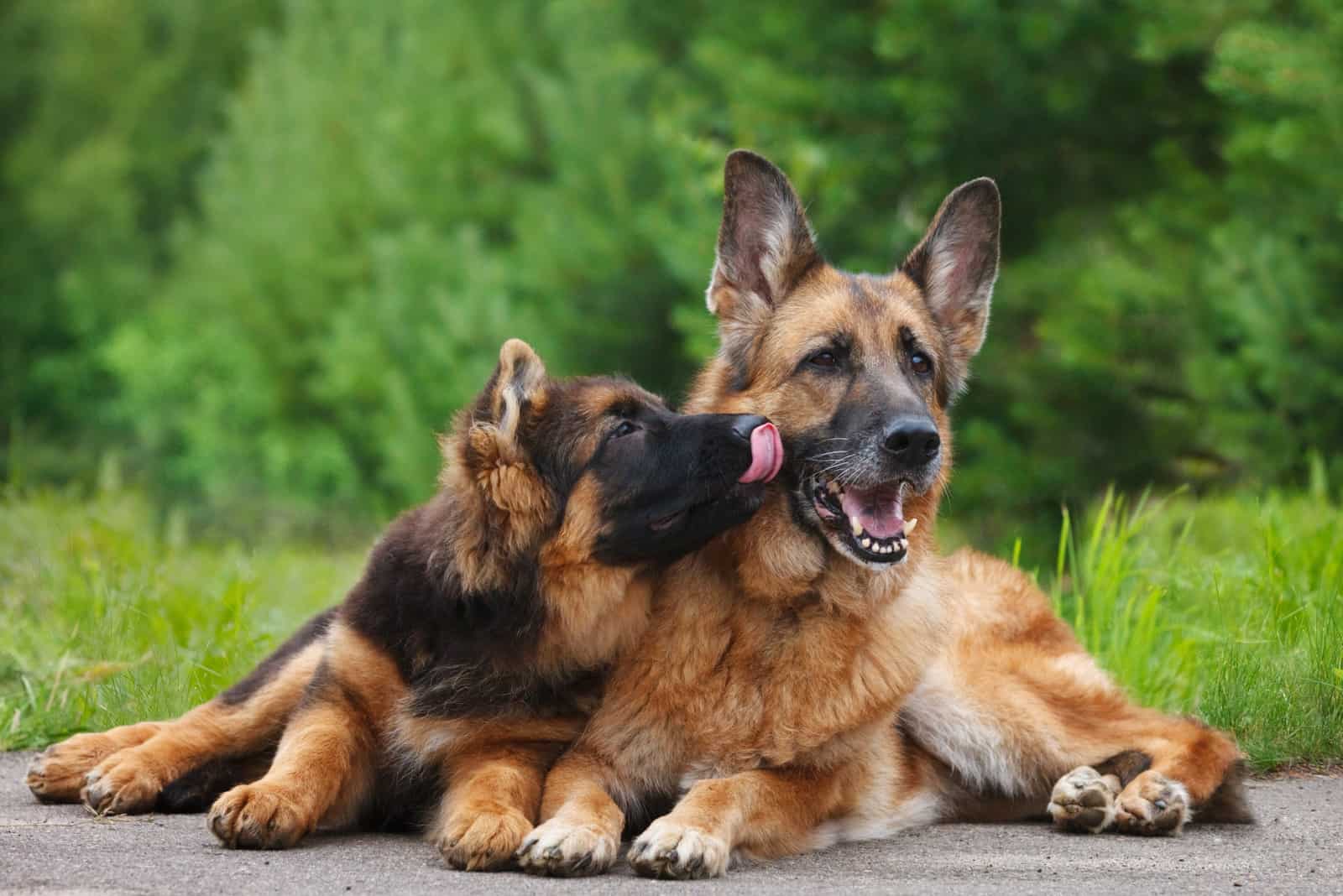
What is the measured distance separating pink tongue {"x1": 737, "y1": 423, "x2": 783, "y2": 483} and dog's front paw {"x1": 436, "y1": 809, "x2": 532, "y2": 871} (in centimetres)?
146

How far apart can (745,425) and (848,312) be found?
0.66 m

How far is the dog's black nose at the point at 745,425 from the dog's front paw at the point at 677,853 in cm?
143

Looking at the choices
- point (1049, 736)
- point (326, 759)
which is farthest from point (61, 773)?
point (1049, 736)

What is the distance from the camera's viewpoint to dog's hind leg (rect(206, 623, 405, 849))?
15.9 ft

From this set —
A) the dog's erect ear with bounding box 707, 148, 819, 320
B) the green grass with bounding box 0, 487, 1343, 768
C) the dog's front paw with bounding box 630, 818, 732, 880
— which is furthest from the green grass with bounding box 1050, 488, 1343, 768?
the dog's front paw with bounding box 630, 818, 732, 880

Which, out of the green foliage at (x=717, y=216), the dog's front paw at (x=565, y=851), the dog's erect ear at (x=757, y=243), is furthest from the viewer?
the green foliage at (x=717, y=216)

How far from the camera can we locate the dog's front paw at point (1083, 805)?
18.3ft

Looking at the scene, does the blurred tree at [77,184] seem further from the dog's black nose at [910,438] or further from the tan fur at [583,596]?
the dog's black nose at [910,438]

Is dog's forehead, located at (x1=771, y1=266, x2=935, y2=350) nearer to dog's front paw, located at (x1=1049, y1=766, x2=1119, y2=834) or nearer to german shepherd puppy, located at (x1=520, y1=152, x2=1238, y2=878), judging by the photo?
german shepherd puppy, located at (x1=520, y1=152, x2=1238, y2=878)

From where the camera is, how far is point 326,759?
5125 millimetres

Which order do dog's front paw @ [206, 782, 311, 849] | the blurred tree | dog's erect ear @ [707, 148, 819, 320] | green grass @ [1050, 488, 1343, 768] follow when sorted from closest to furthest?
1. dog's front paw @ [206, 782, 311, 849]
2. dog's erect ear @ [707, 148, 819, 320]
3. green grass @ [1050, 488, 1343, 768]
4. the blurred tree

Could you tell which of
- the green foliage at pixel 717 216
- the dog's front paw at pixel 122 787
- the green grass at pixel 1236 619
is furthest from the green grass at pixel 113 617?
the green grass at pixel 1236 619

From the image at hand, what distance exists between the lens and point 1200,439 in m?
12.3

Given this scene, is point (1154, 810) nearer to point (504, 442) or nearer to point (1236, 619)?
point (1236, 619)
